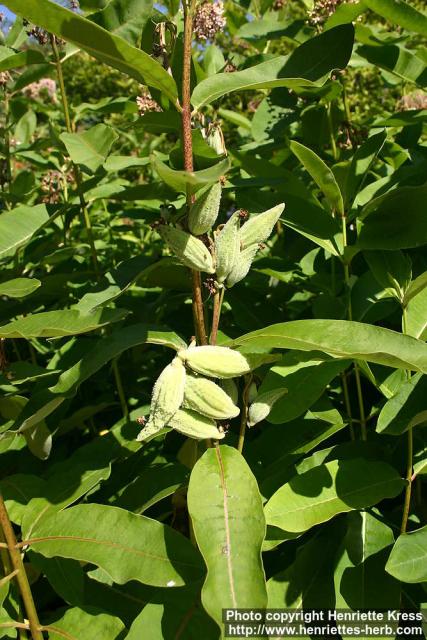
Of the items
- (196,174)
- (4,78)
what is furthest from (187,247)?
(4,78)

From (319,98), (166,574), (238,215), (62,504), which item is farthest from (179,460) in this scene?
(319,98)

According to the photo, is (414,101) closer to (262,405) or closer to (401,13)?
(401,13)

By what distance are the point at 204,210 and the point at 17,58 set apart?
930mm

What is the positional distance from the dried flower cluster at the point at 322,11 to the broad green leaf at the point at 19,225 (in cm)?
110

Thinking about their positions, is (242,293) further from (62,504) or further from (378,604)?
(378,604)

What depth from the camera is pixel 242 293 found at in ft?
6.22

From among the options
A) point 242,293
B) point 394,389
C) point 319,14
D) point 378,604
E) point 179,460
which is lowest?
point 378,604

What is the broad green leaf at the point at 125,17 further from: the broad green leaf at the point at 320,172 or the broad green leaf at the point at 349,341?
the broad green leaf at the point at 349,341

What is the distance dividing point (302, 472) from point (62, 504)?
56 cm

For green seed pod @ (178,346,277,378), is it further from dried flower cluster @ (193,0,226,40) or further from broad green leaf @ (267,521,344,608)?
dried flower cluster @ (193,0,226,40)

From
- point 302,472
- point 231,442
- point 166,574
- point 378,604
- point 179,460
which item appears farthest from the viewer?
point 179,460

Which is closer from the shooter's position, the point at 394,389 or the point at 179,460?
the point at 394,389

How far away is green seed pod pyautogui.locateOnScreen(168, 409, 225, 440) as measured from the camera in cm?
122

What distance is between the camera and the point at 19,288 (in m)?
1.45
